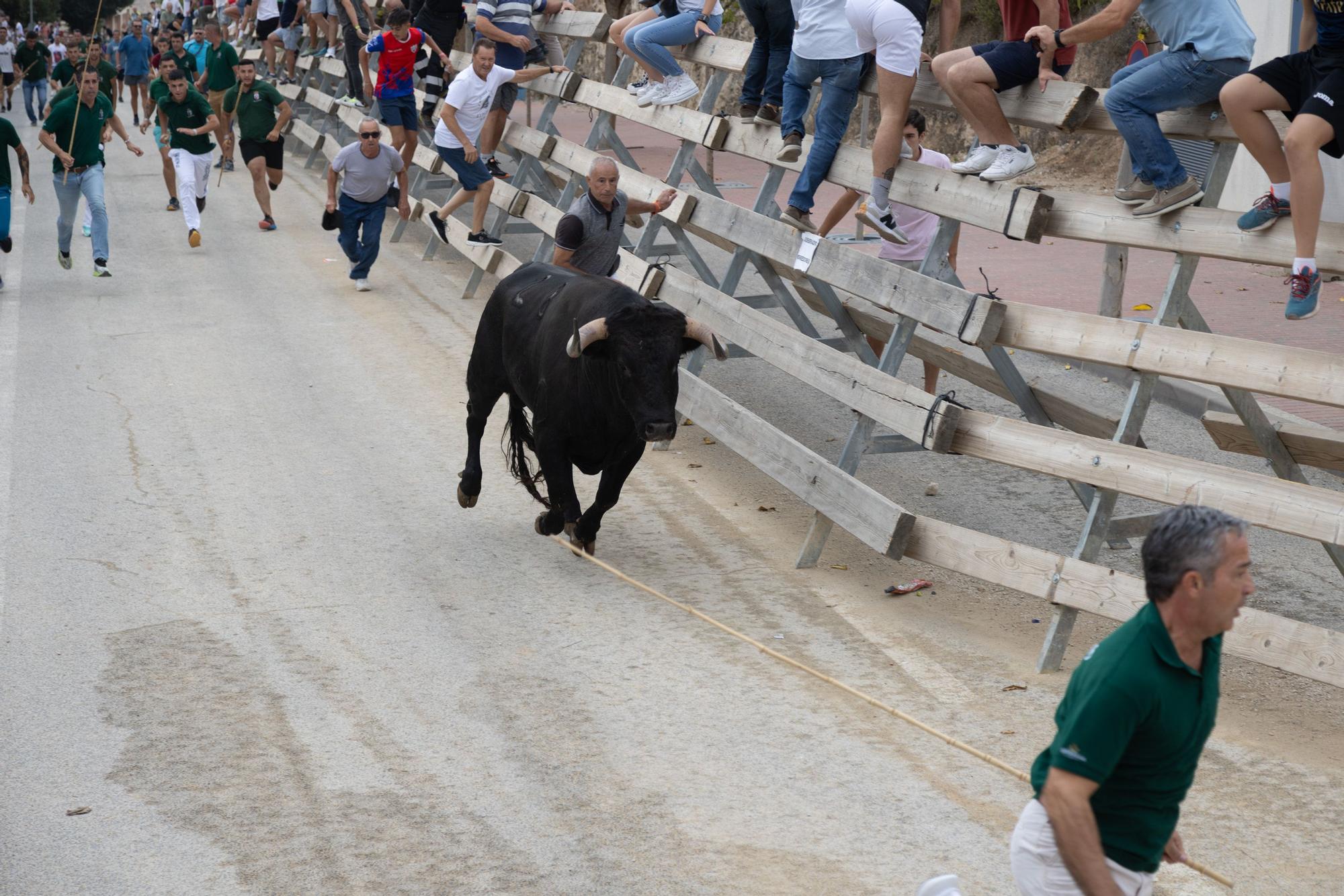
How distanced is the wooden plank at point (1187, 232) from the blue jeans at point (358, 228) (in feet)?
30.2

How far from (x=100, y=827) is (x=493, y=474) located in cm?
465

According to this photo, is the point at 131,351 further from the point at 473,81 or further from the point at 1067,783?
the point at 1067,783

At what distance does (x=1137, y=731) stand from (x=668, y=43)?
28.3 ft

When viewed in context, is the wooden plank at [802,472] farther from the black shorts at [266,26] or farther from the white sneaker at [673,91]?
the black shorts at [266,26]

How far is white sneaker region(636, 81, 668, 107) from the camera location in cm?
1089

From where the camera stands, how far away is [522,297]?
8555 millimetres

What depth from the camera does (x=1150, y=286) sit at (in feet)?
45.5

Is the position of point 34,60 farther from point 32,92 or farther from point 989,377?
point 989,377

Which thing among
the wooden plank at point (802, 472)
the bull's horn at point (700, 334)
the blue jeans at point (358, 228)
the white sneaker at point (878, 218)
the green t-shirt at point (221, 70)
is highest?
the white sneaker at point (878, 218)

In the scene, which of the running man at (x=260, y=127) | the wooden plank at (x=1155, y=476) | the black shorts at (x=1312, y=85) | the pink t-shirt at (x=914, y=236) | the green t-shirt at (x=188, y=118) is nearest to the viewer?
the wooden plank at (x=1155, y=476)

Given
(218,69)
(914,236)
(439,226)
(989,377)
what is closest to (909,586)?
(989,377)

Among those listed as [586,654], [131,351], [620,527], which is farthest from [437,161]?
[586,654]

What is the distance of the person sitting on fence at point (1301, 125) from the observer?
571 cm

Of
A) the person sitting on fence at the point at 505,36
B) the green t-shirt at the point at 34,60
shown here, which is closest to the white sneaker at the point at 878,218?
the person sitting on fence at the point at 505,36
